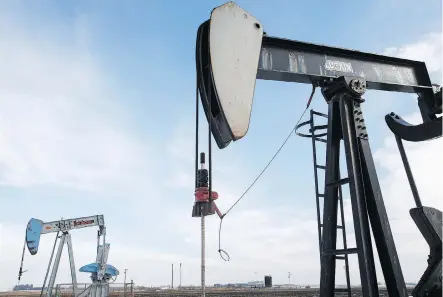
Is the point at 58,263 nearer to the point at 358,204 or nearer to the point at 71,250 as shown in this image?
the point at 71,250

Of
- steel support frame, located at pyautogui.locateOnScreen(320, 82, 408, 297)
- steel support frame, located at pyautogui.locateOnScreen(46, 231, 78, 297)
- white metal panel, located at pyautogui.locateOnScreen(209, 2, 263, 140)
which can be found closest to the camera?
white metal panel, located at pyautogui.locateOnScreen(209, 2, 263, 140)

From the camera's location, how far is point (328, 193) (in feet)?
13.7

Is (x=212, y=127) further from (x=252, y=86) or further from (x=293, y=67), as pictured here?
(x=293, y=67)

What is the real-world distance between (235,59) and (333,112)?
142 cm

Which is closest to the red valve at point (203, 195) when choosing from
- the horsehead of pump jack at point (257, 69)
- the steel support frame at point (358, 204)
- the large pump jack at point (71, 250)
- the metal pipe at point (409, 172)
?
the horsehead of pump jack at point (257, 69)

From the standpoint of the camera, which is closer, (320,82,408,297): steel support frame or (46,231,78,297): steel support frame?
(320,82,408,297): steel support frame

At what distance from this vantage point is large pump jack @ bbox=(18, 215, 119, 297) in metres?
10.9

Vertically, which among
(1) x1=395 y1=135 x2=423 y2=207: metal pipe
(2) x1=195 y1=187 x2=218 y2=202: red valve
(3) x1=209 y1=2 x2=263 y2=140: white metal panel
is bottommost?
(2) x1=195 y1=187 x2=218 y2=202: red valve

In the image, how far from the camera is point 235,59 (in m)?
3.78

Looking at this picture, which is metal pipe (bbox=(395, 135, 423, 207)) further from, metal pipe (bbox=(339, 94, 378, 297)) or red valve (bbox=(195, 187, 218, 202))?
red valve (bbox=(195, 187, 218, 202))

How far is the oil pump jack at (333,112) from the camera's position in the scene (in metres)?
3.57

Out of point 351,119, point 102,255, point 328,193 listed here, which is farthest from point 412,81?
point 102,255

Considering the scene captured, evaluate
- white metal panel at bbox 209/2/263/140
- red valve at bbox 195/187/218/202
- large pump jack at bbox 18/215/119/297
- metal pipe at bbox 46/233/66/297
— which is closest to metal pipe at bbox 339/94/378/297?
white metal panel at bbox 209/2/263/140

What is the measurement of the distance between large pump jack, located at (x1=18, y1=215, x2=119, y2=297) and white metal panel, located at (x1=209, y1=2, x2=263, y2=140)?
9.00m
